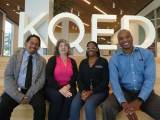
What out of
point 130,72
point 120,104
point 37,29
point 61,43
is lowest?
point 120,104

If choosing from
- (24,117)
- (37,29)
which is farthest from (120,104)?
(37,29)

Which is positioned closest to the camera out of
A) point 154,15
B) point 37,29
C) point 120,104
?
point 120,104

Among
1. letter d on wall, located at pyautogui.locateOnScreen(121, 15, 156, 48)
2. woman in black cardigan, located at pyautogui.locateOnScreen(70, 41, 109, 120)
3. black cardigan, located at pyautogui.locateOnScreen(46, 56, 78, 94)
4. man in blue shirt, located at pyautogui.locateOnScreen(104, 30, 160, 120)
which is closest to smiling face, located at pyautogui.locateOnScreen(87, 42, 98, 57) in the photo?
woman in black cardigan, located at pyautogui.locateOnScreen(70, 41, 109, 120)

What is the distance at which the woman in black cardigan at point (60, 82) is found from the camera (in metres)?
3.62

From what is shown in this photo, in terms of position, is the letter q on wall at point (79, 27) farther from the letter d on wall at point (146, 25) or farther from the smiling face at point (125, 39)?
the smiling face at point (125, 39)

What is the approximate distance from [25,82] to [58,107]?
493 millimetres

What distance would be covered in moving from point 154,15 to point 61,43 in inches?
409

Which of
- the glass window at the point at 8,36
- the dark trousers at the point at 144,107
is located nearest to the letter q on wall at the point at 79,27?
the dark trousers at the point at 144,107

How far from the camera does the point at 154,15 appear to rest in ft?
44.8

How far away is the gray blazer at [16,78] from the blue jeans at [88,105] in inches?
18.4

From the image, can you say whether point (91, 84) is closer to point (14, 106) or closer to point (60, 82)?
point (60, 82)

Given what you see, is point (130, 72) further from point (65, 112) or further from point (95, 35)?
point (95, 35)

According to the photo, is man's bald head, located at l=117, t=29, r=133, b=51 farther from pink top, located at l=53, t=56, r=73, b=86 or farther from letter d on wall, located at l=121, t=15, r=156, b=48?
letter d on wall, located at l=121, t=15, r=156, b=48

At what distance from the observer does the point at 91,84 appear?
149 inches
